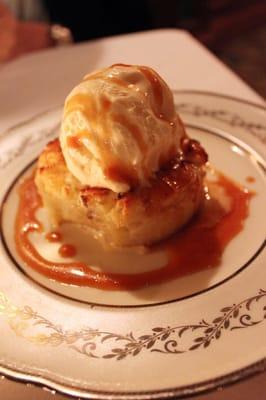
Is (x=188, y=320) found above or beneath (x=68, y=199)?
beneath

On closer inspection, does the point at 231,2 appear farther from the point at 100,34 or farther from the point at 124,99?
the point at 124,99

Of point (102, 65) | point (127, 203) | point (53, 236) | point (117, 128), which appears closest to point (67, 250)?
point (53, 236)

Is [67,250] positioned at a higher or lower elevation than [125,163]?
lower

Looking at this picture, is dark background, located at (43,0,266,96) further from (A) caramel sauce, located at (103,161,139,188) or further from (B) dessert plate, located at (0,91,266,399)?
(B) dessert plate, located at (0,91,266,399)

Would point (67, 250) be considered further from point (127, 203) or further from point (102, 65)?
point (102, 65)

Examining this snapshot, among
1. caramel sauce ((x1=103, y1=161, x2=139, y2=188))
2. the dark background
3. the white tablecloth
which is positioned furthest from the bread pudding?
the dark background

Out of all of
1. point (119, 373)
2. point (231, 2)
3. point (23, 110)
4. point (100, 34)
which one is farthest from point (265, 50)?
point (119, 373)

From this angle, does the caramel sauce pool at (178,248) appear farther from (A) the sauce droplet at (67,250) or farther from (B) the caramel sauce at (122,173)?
(B) the caramel sauce at (122,173)
